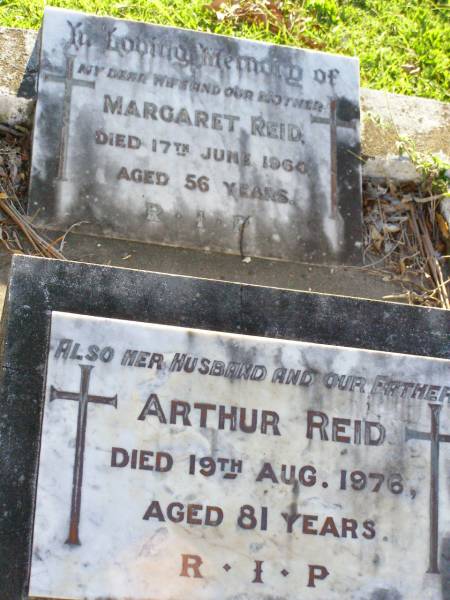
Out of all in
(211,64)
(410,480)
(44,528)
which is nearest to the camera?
(44,528)

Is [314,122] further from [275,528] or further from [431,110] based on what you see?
[275,528]

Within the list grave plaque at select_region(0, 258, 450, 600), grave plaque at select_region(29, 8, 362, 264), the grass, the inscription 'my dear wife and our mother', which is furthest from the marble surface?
the grass

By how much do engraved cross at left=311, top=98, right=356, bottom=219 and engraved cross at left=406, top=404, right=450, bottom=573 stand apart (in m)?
1.08

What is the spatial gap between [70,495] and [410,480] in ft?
3.25

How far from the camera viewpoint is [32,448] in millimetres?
3322

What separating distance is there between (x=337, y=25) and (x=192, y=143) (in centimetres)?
142

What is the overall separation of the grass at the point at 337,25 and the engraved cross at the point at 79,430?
2.10 m

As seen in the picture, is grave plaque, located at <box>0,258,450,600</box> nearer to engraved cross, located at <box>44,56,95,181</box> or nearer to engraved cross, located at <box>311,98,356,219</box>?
engraved cross, located at <box>44,56,95,181</box>

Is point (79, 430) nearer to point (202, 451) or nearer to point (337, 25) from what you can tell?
point (202, 451)

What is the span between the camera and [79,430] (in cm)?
332

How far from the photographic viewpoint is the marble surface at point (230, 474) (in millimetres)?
3252

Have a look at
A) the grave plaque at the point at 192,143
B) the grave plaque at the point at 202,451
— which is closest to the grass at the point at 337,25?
the grave plaque at the point at 192,143

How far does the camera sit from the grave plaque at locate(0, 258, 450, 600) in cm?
325

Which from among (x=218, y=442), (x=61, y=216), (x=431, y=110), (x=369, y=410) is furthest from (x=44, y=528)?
(x=431, y=110)
